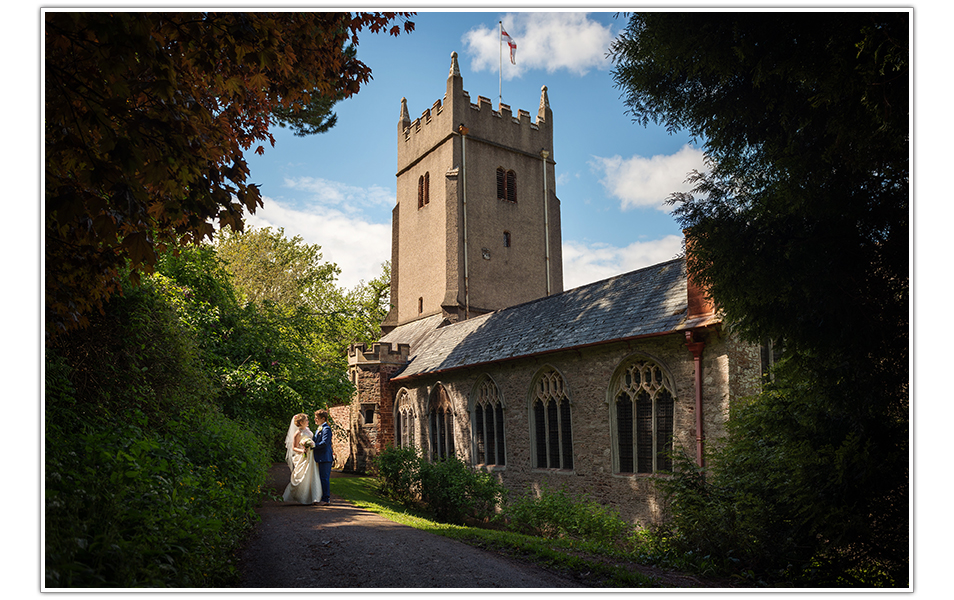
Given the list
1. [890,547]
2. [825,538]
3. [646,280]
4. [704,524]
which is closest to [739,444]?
[704,524]

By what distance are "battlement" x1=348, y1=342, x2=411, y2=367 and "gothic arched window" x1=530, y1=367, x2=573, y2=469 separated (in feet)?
28.7

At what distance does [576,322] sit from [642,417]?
10.7 feet

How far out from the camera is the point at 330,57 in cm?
511

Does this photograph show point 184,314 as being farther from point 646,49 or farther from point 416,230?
point 416,230

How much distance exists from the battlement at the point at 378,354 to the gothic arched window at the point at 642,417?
11.4 meters

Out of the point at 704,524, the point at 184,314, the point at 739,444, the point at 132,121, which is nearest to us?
the point at 132,121

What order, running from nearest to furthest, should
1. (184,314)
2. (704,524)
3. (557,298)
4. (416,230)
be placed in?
(704,524) → (184,314) → (557,298) → (416,230)

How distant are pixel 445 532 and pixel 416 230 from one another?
24452 millimetres

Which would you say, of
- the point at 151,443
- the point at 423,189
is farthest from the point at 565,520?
the point at 423,189

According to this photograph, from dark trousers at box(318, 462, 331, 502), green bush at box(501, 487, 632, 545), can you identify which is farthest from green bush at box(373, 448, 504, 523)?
dark trousers at box(318, 462, 331, 502)

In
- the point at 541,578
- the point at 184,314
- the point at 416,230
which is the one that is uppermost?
the point at 416,230

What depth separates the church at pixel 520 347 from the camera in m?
11.3

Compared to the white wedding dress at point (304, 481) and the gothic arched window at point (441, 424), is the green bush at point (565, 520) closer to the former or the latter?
the white wedding dress at point (304, 481)

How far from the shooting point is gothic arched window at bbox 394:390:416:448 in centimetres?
2035
